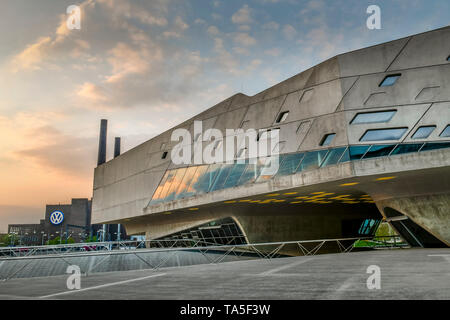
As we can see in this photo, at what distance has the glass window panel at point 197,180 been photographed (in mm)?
27203

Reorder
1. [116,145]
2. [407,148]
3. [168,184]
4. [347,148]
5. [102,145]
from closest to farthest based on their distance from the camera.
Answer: [407,148]
[347,148]
[168,184]
[102,145]
[116,145]

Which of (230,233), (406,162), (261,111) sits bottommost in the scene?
(230,233)

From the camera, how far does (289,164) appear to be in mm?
20906

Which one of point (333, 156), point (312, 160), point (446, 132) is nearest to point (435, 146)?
point (446, 132)

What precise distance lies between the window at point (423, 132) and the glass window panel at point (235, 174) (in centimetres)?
1041

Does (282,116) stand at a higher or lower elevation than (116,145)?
lower

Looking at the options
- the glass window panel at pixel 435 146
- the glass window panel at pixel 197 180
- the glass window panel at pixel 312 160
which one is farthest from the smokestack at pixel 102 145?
the glass window panel at pixel 435 146

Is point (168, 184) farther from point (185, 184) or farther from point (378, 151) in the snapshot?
point (378, 151)

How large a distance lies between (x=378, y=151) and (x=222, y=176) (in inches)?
433
